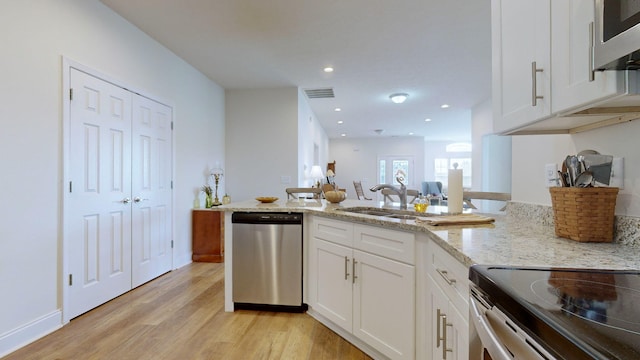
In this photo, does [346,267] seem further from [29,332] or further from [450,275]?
[29,332]

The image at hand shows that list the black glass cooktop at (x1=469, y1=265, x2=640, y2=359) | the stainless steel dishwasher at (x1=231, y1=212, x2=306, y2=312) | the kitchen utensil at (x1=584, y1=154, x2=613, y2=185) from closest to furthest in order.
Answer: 1. the black glass cooktop at (x1=469, y1=265, x2=640, y2=359)
2. the kitchen utensil at (x1=584, y1=154, x2=613, y2=185)
3. the stainless steel dishwasher at (x1=231, y1=212, x2=306, y2=312)

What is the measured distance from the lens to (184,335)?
7.33 ft

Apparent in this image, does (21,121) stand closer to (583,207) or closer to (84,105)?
(84,105)

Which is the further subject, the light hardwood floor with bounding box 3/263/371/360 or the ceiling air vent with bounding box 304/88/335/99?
the ceiling air vent with bounding box 304/88/335/99

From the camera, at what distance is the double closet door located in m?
2.52

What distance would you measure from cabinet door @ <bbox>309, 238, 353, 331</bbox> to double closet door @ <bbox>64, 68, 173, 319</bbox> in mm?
1881

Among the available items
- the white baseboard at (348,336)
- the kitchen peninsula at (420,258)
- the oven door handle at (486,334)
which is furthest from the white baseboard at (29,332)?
the oven door handle at (486,334)

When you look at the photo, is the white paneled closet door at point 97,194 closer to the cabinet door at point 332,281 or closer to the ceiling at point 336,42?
the ceiling at point 336,42

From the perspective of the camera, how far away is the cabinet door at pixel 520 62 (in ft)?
3.58

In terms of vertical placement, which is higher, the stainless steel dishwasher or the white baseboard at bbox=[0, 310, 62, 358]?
the stainless steel dishwasher

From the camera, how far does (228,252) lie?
2.67m

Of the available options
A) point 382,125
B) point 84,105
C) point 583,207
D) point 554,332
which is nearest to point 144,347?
point 84,105

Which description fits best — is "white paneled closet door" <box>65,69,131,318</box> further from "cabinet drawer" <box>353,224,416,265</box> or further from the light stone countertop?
the light stone countertop

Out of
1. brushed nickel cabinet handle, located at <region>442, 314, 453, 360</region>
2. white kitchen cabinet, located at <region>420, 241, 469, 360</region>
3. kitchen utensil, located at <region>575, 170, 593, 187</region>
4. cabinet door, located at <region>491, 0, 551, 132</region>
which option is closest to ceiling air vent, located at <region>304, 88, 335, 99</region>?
cabinet door, located at <region>491, 0, 551, 132</region>
